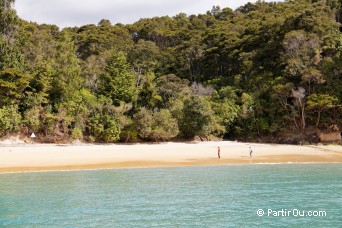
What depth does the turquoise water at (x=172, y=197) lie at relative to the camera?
12.7m

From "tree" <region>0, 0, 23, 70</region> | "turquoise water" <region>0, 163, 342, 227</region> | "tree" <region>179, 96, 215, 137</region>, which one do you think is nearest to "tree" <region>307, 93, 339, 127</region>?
"tree" <region>179, 96, 215, 137</region>

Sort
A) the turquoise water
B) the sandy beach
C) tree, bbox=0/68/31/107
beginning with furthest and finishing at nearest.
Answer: tree, bbox=0/68/31/107, the sandy beach, the turquoise water

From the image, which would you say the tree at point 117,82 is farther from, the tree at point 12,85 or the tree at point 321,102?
the tree at point 321,102

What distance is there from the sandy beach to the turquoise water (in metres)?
2.46

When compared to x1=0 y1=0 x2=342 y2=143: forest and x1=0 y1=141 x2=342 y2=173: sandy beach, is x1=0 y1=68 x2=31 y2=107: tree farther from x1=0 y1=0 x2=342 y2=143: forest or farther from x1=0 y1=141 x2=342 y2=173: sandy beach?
x1=0 y1=141 x2=342 y2=173: sandy beach

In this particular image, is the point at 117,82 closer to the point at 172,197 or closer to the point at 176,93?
the point at 176,93

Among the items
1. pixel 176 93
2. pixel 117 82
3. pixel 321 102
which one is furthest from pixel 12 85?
pixel 321 102

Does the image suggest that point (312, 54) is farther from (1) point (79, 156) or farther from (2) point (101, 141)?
(1) point (79, 156)

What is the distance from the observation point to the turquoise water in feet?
41.6

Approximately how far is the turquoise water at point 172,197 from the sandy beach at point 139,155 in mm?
2461

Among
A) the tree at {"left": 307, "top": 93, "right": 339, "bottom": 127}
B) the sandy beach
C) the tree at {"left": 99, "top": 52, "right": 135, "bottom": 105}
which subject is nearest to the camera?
the sandy beach

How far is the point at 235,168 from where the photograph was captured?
83.5ft

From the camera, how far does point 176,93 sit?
149ft

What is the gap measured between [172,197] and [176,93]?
29530mm
